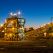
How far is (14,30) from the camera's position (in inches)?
4067

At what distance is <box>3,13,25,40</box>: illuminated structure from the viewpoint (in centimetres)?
9919

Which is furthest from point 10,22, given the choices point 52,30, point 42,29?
point 42,29

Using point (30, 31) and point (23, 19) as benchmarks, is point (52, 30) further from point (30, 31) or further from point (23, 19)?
point (23, 19)

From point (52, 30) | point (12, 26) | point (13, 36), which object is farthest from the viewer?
point (52, 30)

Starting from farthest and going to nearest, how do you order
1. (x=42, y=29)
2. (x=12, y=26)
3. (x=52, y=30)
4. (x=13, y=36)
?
1. (x=42, y=29)
2. (x=52, y=30)
3. (x=12, y=26)
4. (x=13, y=36)

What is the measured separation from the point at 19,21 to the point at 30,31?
5055cm

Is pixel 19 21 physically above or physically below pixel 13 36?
above

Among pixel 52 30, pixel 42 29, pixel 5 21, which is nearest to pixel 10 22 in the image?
pixel 5 21

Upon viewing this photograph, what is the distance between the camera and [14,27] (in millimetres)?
103438

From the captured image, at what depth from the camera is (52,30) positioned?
14200 centimetres

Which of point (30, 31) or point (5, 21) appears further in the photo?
point (30, 31)

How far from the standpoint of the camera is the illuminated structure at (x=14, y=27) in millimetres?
99188

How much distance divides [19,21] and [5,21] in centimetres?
738

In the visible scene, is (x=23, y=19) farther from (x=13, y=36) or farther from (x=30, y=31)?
(x=30, y=31)
